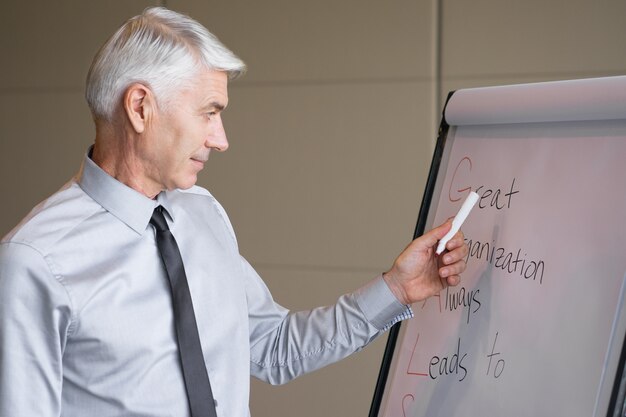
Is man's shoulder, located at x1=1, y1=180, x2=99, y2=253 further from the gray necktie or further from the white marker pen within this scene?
the white marker pen

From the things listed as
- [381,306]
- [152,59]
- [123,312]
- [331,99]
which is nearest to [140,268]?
[123,312]

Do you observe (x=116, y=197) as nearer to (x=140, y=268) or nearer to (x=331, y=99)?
(x=140, y=268)

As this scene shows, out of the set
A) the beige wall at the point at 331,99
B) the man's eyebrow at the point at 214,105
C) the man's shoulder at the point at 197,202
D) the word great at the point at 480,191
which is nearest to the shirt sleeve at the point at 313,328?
the man's shoulder at the point at 197,202

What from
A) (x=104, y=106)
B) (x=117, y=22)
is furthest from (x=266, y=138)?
(x=104, y=106)

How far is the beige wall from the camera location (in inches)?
104

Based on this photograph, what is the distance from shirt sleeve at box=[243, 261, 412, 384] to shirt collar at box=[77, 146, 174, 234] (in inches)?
11.7

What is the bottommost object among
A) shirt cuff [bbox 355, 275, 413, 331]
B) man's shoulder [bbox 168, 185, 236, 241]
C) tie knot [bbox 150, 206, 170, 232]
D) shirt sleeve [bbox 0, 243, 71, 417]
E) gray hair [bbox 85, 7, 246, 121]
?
shirt sleeve [bbox 0, 243, 71, 417]

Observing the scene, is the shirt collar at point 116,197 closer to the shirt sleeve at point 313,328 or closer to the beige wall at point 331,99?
the shirt sleeve at point 313,328

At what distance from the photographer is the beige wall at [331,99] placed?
8.65 ft

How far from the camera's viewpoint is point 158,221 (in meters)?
1.32

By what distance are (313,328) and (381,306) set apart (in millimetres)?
140

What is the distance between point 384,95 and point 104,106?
1.66 metres

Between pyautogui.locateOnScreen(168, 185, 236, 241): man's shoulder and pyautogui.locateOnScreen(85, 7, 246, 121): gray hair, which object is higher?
pyautogui.locateOnScreen(85, 7, 246, 121): gray hair

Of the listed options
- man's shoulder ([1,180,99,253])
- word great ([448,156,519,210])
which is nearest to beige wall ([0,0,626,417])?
word great ([448,156,519,210])
